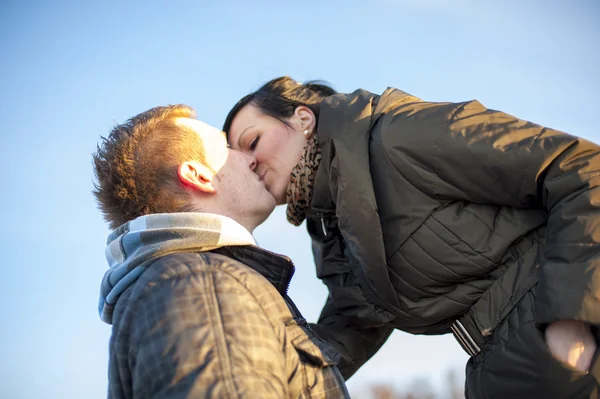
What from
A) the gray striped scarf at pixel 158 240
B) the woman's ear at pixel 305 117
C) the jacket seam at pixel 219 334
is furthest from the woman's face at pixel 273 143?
the jacket seam at pixel 219 334

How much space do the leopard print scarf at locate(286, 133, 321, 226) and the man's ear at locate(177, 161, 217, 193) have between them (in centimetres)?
63

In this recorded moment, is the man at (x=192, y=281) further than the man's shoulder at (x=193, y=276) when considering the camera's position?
No

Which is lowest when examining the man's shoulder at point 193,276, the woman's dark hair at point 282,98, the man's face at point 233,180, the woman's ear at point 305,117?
Answer: the man's shoulder at point 193,276

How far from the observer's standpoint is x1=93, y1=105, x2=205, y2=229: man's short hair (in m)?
3.35

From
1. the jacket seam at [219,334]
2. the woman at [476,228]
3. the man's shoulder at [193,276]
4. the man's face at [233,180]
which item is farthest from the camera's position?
the man's face at [233,180]

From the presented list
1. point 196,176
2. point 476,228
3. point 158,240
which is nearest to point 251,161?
point 196,176

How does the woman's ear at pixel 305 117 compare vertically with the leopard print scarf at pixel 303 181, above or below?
above

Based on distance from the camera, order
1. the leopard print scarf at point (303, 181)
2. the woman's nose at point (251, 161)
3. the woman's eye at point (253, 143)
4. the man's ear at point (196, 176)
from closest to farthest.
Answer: the man's ear at point (196, 176), the leopard print scarf at point (303, 181), the woman's nose at point (251, 161), the woman's eye at point (253, 143)

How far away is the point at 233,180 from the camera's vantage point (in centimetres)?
360

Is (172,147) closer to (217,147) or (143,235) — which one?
(217,147)

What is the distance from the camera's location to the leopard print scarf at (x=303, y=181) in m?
3.80

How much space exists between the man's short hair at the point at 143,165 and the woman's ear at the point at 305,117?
852 mm

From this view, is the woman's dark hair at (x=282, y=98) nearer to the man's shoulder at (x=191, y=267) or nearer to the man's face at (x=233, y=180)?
the man's face at (x=233, y=180)

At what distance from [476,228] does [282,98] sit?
176 cm
